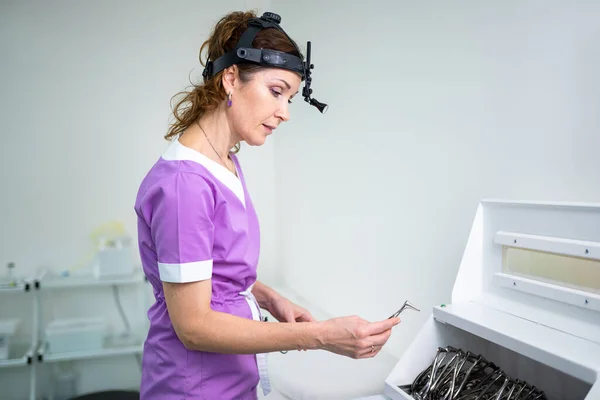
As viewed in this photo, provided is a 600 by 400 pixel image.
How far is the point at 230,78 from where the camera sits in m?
1.04

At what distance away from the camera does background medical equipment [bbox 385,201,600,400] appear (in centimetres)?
91

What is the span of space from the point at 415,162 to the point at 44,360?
1.89 m

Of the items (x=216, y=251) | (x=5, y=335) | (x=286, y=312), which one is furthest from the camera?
(x=5, y=335)

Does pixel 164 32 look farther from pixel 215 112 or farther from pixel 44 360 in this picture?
pixel 215 112

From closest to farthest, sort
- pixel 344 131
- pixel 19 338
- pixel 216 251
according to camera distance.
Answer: pixel 216 251 → pixel 344 131 → pixel 19 338

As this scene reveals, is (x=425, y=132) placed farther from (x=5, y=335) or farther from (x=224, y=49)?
(x=5, y=335)

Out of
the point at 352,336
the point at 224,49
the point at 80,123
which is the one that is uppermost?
the point at 80,123

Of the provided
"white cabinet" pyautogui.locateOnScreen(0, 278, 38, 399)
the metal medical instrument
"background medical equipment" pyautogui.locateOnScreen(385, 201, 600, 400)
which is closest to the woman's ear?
"background medical equipment" pyautogui.locateOnScreen(385, 201, 600, 400)

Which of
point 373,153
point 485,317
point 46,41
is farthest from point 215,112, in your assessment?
point 46,41

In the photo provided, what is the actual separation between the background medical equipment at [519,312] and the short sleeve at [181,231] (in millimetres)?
484

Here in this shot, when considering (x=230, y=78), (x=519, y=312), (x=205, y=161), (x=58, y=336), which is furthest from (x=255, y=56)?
(x=58, y=336)

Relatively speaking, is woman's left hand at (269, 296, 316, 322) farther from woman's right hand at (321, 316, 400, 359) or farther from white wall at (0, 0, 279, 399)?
white wall at (0, 0, 279, 399)

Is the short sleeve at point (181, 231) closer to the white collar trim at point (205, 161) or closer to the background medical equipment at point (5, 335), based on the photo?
the white collar trim at point (205, 161)

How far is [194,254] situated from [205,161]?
0.20 metres
